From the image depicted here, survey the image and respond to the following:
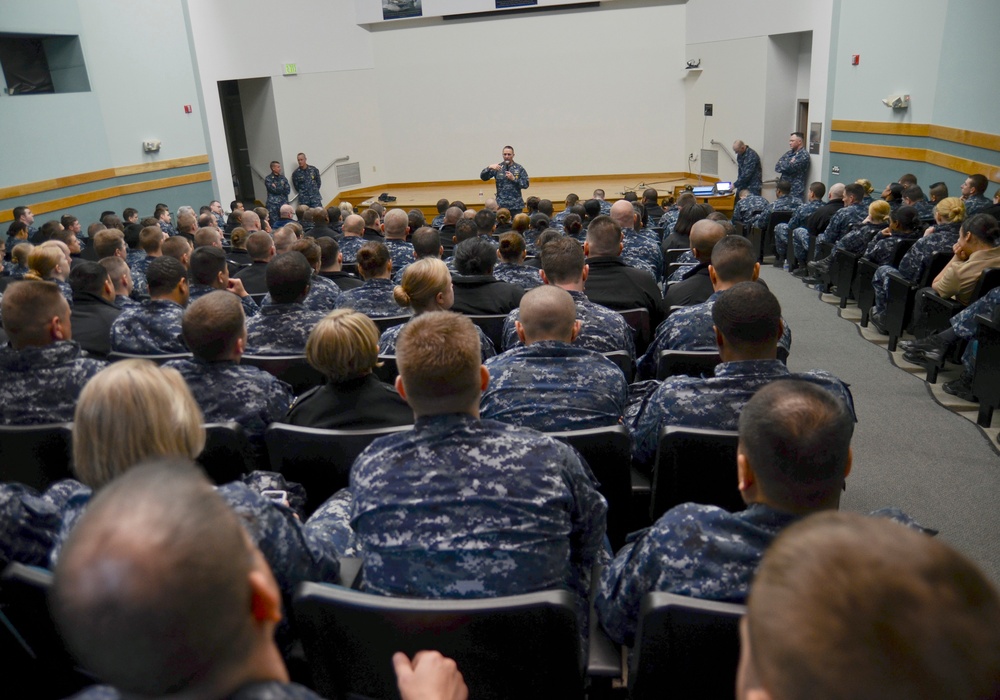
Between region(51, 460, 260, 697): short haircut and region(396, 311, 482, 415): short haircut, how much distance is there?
2.96ft

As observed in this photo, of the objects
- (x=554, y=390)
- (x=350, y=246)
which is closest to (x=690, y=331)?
(x=554, y=390)

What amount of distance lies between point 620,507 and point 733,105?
11.0 m

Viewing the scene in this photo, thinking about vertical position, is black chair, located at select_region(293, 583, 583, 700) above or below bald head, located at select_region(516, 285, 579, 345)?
below

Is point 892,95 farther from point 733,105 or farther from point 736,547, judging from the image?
point 736,547

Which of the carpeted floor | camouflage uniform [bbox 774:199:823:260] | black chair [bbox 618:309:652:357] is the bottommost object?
the carpeted floor

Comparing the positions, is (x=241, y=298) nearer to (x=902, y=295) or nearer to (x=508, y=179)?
(x=902, y=295)

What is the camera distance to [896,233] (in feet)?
18.4

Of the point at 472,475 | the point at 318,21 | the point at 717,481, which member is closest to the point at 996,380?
the point at 717,481

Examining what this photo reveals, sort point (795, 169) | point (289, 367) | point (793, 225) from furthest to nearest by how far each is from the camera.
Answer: point (795, 169), point (793, 225), point (289, 367)

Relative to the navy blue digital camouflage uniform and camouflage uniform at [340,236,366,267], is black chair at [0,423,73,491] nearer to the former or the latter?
the navy blue digital camouflage uniform

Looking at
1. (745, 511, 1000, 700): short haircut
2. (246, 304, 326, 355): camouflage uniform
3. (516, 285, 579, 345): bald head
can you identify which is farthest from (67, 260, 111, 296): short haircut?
(745, 511, 1000, 700): short haircut

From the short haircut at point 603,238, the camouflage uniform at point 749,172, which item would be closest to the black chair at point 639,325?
the short haircut at point 603,238

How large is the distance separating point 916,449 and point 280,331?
313 cm

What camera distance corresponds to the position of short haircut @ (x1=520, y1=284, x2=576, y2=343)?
250 centimetres
